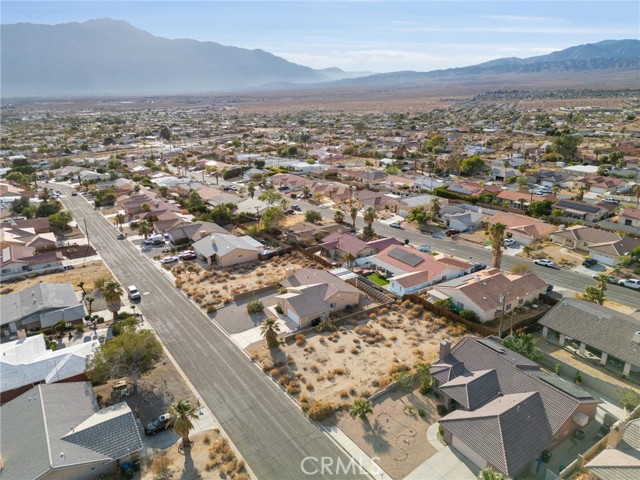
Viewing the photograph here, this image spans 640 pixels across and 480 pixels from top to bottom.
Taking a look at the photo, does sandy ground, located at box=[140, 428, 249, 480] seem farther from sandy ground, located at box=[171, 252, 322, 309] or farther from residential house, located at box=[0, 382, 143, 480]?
sandy ground, located at box=[171, 252, 322, 309]

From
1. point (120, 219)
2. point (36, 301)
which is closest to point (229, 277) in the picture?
point (36, 301)

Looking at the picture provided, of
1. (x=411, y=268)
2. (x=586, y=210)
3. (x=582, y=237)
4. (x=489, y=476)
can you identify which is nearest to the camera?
(x=489, y=476)

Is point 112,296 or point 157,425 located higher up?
point 112,296

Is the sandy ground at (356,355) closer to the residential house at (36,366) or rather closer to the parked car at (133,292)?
the residential house at (36,366)

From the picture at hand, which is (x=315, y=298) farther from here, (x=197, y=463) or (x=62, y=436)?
(x=62, y=436)

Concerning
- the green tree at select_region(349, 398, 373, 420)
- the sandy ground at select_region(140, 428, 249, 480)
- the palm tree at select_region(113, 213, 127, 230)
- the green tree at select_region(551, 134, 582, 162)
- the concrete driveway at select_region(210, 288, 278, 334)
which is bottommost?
the sandy ground at select_region(140, 428, 249, 480)

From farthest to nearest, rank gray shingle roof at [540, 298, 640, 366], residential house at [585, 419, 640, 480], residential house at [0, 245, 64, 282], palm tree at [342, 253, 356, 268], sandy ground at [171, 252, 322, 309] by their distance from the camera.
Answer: residential house at [0, 245, 64, 282] → palm tree at [342, 253, 356, 268] → sandy ground at [171, 252, 322, 309] → gray shingle roof at [540, 298, 640, 366] → residential house at [585, 419, 640, 480]

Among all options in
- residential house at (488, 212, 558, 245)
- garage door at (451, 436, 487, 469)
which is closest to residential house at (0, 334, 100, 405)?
garage door at (451, 436, 487, 469)
